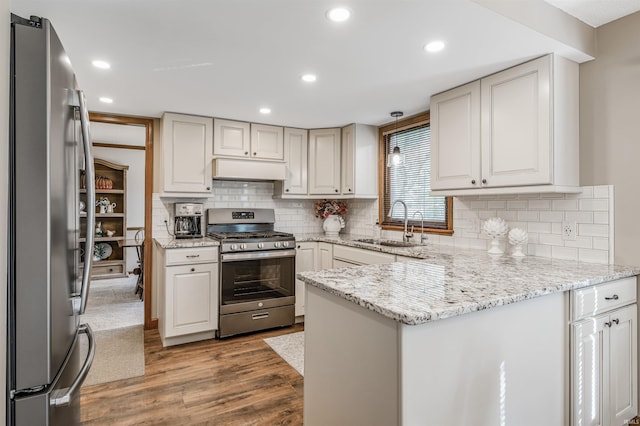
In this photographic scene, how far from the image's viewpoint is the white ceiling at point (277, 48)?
1.72m

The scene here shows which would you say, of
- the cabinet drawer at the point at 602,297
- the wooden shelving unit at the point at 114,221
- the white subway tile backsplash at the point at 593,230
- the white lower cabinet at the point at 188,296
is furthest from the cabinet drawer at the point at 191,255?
the wooden shelving unit at the point at 114,221

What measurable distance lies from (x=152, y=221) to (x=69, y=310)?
102 inches

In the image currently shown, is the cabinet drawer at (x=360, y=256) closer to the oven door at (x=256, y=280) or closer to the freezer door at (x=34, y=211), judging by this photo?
the oven door at (x=256, y=280)

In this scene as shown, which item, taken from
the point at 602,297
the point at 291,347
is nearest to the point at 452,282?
the point at 602,297

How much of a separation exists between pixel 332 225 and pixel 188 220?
1.65 metres

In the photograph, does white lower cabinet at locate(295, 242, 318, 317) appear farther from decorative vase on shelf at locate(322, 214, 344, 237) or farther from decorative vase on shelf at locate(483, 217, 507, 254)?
decorative vase on shelf at locate(483, 217, 507, 254)

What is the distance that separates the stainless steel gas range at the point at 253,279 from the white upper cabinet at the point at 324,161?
32.3 inches

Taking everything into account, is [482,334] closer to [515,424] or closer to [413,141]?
[515,424]

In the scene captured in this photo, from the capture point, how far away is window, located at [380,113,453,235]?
347 centimetres

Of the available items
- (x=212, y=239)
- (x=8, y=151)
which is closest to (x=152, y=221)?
(x=212, y=239)

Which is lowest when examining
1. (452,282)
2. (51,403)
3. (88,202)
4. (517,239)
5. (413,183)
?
(51,403)

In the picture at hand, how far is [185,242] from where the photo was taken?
339 cm

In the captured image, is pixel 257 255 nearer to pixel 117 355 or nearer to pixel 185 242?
pixel 185 242

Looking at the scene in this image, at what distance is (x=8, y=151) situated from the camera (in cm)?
103
